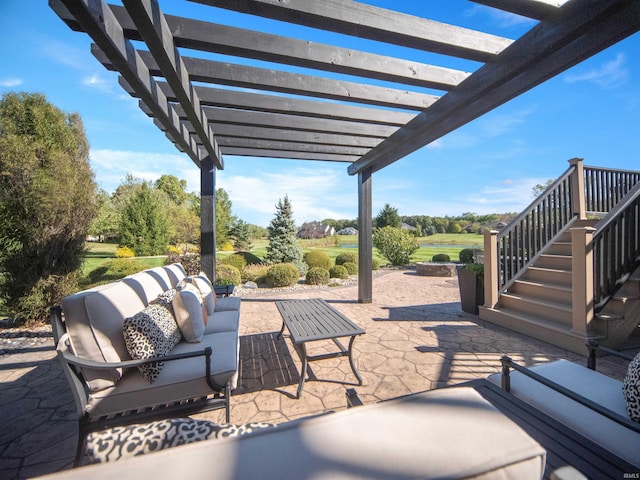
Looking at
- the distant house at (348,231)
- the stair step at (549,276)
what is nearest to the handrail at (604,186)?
the stair step at (549,276)

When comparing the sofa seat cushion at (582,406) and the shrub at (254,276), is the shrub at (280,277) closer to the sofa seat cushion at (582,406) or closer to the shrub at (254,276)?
the shrub at (254,276)

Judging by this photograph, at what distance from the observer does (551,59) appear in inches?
82.0

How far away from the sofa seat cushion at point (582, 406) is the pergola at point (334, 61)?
2249 mm

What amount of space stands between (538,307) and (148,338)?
505 centimetres

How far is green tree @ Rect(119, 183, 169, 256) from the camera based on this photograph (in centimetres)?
1437

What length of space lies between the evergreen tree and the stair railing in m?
7.50

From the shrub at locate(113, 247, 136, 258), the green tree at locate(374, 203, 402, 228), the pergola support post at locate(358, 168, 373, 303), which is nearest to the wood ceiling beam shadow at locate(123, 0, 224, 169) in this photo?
the pergola support post at locate(358, 168, 373, 303)

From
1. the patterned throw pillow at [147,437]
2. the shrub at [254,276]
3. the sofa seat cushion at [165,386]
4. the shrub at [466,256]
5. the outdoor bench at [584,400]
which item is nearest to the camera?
the patterned throw pillow at [147,437]

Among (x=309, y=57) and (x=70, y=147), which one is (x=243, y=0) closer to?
(x=309, y=57)

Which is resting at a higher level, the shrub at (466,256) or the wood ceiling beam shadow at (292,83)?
A: the wood ceiling beam shadow at (292,83)

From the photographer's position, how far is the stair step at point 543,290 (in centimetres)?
393

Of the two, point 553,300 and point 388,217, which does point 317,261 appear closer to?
point 553,300

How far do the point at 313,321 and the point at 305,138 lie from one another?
2837mm

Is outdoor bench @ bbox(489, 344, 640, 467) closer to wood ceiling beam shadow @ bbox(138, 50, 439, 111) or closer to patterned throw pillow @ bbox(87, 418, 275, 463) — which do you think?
patterned throw pillow @ bbox(87, 418, 275, 463)
